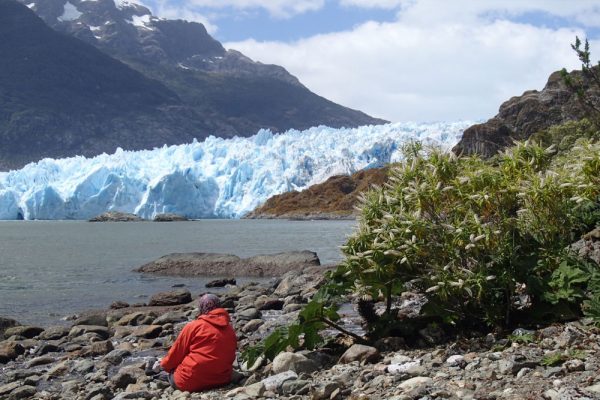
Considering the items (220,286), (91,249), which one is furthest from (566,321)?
(91,249)

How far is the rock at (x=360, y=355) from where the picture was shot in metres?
6.30

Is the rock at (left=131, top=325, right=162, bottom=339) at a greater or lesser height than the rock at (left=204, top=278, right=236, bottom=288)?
greater

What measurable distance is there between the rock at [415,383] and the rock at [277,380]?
3.86 ft

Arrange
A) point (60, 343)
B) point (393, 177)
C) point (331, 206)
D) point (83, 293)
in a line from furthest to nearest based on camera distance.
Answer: point (331, 206)
point (83, 293)
point (60, 343)
point (393, 177)

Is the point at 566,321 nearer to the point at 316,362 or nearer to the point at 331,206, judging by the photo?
the point at 316,362

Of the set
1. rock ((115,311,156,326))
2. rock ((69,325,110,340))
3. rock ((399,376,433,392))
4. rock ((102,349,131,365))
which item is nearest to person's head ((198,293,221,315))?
rock ((399,376,433,392))

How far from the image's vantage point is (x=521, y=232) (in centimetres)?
648

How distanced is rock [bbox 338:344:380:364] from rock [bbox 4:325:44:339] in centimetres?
862

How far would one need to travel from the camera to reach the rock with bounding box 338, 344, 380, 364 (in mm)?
6301

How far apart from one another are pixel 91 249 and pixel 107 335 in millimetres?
30287

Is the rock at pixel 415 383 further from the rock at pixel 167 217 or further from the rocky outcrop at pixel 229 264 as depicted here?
the rock at pixel 167 217

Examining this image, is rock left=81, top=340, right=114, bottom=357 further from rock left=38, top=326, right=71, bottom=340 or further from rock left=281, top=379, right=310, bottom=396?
rock left=281, top=379, right=310, bottom=396

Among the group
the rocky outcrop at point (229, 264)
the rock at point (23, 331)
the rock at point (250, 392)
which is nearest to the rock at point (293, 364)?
the rock at point (250, 392)

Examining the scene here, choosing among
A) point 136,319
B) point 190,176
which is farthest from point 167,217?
point 136,319
